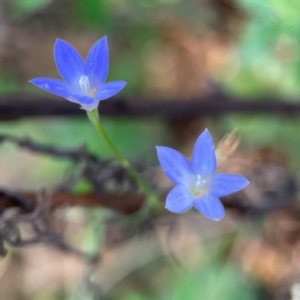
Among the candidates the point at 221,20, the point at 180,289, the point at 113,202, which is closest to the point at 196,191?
the point at 113,202

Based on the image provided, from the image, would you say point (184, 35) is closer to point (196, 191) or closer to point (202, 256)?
point (202, 256)

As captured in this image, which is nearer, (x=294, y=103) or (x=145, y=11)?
(x=294, y=103)

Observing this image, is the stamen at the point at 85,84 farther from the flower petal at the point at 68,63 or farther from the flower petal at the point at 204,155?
the flower petal at the point at 204,155

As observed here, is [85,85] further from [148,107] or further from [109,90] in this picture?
[148,107]

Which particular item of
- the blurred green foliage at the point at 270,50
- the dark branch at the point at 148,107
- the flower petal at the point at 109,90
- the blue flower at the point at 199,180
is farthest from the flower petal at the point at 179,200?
the blurred green foliage at the point at 270,50

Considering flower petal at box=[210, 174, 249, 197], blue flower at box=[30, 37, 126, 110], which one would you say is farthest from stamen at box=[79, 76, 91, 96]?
flower petal at box=[210, 174, 249, 197]

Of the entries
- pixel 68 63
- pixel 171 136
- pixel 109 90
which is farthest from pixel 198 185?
pixel 171 136

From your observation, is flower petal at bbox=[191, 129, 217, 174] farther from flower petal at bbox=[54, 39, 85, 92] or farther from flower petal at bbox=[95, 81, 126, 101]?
flower petal at bbox=[54, 39, 85, 92]
